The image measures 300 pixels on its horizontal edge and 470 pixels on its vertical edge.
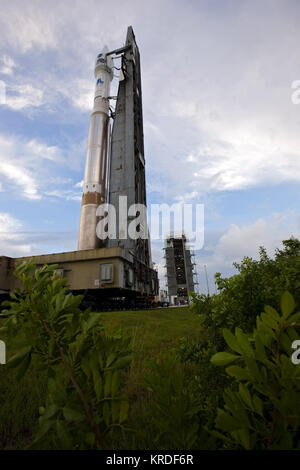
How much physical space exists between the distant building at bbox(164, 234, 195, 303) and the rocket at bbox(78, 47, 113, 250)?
4449 centimetres

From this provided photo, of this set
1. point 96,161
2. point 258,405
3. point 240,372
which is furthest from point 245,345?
point 96,161

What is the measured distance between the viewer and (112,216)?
2745cm

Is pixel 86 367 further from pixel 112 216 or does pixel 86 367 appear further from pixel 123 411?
pixel 112 216

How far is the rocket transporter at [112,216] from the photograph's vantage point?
69.7 feet

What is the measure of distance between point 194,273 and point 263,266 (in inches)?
2692

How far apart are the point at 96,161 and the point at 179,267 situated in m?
48.8

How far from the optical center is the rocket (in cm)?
2530

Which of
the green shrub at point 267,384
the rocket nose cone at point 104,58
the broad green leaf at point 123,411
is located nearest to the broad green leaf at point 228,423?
the green shrub at point 267,384

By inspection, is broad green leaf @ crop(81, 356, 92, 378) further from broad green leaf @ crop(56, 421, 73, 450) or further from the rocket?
the rocket

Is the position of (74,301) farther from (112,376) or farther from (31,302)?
(112,376)

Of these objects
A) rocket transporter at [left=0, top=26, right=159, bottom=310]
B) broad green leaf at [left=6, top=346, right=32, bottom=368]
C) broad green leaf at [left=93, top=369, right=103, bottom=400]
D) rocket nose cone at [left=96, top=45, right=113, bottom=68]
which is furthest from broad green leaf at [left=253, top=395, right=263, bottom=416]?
rocket nose cone at [left=96, top=45, right=113, bottom=68]

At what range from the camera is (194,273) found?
6850cm

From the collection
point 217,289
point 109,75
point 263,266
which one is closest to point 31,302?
point 217,289

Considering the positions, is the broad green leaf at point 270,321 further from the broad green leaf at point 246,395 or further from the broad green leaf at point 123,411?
the broad green leaf at point 123,411
